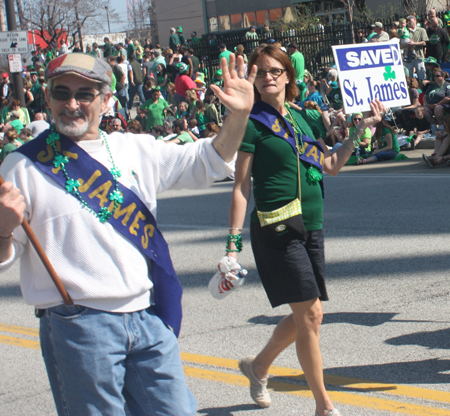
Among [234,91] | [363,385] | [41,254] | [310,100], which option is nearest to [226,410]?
[363,385]

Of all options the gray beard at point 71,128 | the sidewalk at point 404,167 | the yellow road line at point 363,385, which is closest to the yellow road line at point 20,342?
the yellow road line at point 363,385

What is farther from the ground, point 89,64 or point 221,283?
point 89,64

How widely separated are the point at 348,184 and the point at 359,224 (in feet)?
10.8

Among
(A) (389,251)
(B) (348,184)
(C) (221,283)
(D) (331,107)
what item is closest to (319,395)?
(C) (221,283)

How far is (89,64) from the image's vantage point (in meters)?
2.43

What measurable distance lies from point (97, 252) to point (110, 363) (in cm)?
39

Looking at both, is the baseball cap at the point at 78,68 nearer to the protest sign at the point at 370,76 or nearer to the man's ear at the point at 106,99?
the man's ear at the point at 106,99

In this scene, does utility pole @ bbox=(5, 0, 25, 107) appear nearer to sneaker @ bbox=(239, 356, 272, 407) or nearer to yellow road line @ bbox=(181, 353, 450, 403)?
yellow road line @ bbox=(181, 353, 450, 403)

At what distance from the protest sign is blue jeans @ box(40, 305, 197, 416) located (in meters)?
3.07

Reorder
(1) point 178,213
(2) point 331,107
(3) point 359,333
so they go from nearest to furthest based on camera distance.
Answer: (3) point 359,333 → (1) point 178,213 → (2) point 331,107

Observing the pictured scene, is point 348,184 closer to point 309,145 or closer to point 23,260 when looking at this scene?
point 309,145

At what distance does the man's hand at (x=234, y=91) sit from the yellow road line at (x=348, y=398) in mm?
1976

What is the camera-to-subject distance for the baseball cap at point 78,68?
239cm

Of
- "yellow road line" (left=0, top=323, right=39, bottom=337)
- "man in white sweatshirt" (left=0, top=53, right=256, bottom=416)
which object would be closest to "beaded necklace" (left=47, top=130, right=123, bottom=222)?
"man in white sweatshirt" (left=0, top=53, right=256, bottom=416)
